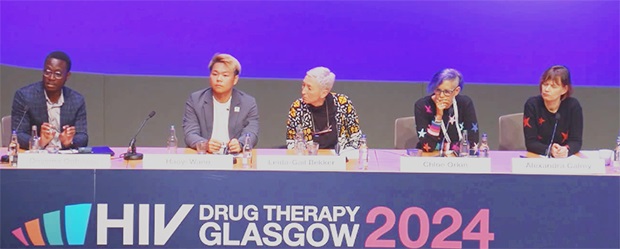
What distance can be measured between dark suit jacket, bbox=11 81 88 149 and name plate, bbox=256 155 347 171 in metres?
1.06

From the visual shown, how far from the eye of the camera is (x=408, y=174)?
2650 millimetres

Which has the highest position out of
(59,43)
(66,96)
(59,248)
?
(59,43)

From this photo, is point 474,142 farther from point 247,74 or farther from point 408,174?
point 247,74

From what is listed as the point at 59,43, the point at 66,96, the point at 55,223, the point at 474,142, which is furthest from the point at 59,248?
the point at 59,43

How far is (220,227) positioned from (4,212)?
0.82 meters

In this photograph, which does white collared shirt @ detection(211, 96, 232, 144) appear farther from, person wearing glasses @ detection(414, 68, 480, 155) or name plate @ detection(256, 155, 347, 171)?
person wearing glasses @ detection(414, 68, 480, 155)

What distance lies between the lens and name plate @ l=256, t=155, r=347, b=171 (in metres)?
2.69

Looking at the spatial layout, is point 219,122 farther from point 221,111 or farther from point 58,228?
point 58,228

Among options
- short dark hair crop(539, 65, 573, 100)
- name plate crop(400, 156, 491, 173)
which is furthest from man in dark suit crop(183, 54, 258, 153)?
short dark hair crop(539, 65, 573, 100)

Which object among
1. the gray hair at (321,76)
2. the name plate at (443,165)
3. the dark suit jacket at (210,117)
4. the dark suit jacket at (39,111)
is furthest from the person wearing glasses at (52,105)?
the name plate at (443,165)

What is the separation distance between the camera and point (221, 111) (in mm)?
3504

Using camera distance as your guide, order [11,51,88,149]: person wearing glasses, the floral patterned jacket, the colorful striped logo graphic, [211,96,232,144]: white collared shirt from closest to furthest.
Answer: the colorful striped logo graphic < [11,51,88,149]: person wearing glasses < [211,96,232,144]: white collared shirt < the floral patterned jacket

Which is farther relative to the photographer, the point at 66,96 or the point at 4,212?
the point at 66,96

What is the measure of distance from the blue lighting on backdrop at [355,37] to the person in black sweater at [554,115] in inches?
61.7
